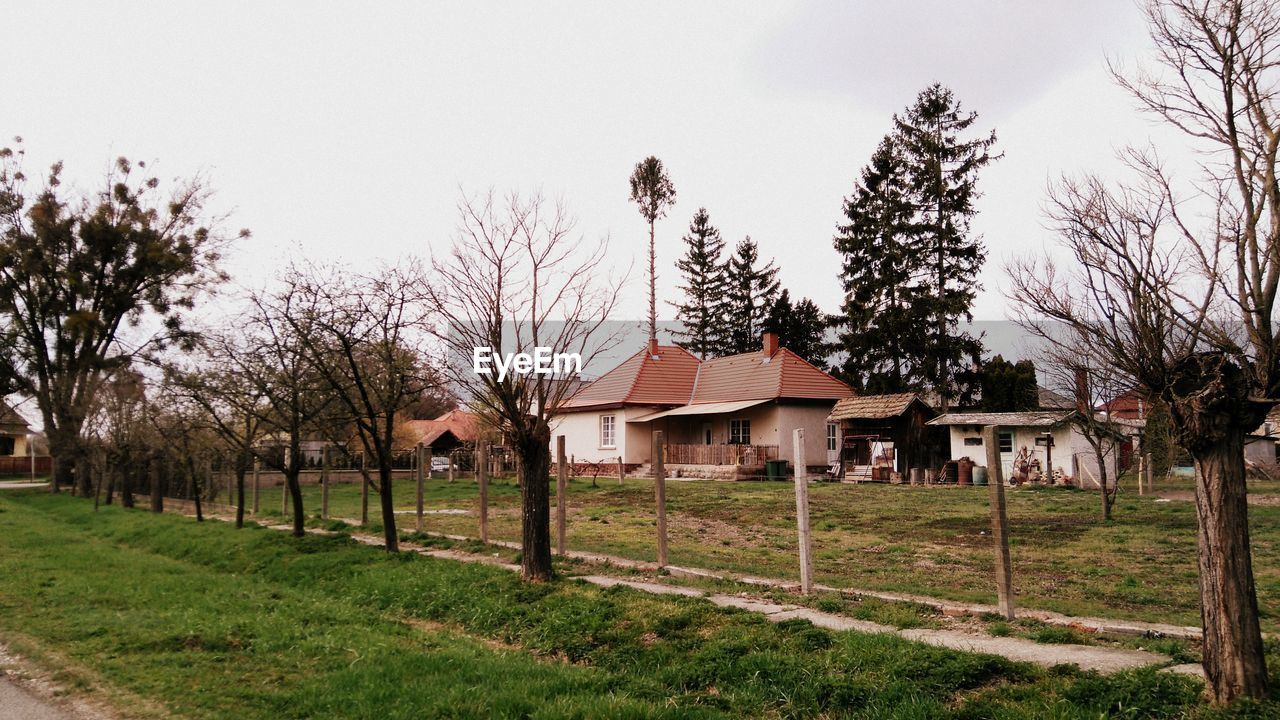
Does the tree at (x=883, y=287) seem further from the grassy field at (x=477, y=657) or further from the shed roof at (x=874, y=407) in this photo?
the grassy field at (x=477, y=657)

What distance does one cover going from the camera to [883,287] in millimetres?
44750

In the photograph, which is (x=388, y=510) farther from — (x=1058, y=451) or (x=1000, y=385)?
(x=1000, y=385)

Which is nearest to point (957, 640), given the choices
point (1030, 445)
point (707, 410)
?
point (1030, 445)

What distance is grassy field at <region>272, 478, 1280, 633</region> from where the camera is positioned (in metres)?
9.90

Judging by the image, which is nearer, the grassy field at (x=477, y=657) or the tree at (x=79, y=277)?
the grassy field at (x=477, y=657)

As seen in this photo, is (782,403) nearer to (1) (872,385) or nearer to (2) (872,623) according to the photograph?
(1) (872,385)

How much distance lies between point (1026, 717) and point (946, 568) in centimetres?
678

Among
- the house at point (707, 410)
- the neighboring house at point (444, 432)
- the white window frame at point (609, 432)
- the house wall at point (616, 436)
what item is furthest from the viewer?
the neighboring house at point (444, 432)

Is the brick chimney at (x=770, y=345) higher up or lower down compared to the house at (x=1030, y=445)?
higher up

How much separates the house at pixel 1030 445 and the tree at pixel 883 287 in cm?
1017

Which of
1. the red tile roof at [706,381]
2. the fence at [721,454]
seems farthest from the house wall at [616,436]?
the fence at [721,454]

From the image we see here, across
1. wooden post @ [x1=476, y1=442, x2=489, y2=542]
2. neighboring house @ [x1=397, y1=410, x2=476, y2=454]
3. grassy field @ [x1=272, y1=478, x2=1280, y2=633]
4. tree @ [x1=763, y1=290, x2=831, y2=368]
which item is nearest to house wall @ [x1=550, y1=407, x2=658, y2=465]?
neighboring house @ [x1=397, y1=410, x2=476, y2=454]

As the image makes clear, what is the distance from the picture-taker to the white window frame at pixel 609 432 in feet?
140

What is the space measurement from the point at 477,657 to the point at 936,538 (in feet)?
33.4
